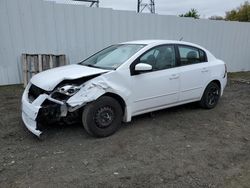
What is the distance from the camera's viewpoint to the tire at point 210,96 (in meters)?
6.03

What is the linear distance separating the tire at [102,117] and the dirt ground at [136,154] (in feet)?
0.48

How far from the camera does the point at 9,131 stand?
15.1 ft

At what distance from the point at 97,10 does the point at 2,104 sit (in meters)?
4.23

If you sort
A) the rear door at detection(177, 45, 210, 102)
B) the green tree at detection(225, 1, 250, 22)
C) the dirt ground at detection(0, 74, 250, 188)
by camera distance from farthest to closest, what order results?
the green tree at detection(225, 1, 250, 22), the rear door at detection(177, 45, 210, 102), the dirt ground at detection(0, 74, 250, 188)

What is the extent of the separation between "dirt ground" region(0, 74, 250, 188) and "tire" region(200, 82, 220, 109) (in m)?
0.50

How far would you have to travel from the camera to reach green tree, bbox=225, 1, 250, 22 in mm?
36719

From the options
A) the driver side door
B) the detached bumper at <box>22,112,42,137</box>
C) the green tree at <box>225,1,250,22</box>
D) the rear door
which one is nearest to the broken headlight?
the detached bumper at <box>22,112,42,137</box>

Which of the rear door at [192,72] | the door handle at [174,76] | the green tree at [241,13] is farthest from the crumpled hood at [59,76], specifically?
the green tree at [241,13]

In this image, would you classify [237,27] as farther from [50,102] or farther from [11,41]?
[50,102]

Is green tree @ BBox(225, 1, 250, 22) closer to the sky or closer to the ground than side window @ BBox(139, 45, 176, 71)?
closer to the sky

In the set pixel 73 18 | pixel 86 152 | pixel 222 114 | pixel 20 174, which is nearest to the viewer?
pixel 20 174

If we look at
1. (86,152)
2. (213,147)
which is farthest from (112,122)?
(213,147)

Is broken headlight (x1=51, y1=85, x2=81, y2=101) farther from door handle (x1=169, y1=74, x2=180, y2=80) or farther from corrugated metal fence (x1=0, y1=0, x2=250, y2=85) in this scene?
corrugated metal fence (x1=0, y1=0, x2=250, y2=85)

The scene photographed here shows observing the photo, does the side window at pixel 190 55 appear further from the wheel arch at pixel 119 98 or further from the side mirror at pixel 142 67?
the wheel arch at pixel 119 98
